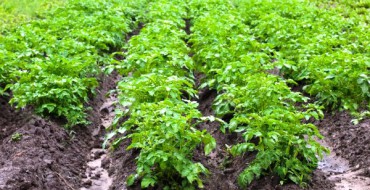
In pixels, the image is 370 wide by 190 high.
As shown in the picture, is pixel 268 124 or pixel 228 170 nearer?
pixel 268 124

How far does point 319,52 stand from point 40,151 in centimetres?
461

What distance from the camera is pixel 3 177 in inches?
195

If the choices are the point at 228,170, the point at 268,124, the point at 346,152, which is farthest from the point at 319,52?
the point at 268,124

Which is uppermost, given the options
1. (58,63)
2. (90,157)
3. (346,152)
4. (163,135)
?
(163,135)

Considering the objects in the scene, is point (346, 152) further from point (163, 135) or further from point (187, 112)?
point (163, 135)

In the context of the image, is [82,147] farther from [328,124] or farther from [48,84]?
[328,124]

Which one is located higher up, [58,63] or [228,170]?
[58,63]

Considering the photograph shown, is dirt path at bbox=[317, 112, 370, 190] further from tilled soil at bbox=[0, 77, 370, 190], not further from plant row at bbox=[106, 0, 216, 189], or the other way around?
plant row at bbox=[106, 0, 216, 189]

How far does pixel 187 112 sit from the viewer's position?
4.98 m

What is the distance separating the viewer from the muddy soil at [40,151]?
5129 millimetres

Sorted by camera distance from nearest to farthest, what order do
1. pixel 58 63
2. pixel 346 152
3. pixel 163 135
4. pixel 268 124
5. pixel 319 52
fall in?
pixel 163 135
pixel 268 124
pixel 346 152
pixel 58 63
pixel 319 52

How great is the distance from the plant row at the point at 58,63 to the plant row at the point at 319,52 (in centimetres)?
285

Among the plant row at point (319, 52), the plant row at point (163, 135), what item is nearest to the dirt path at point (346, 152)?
the plant row at point (319, 52)

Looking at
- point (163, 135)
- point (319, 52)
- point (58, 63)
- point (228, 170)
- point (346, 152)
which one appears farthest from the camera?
point (319, 52)
